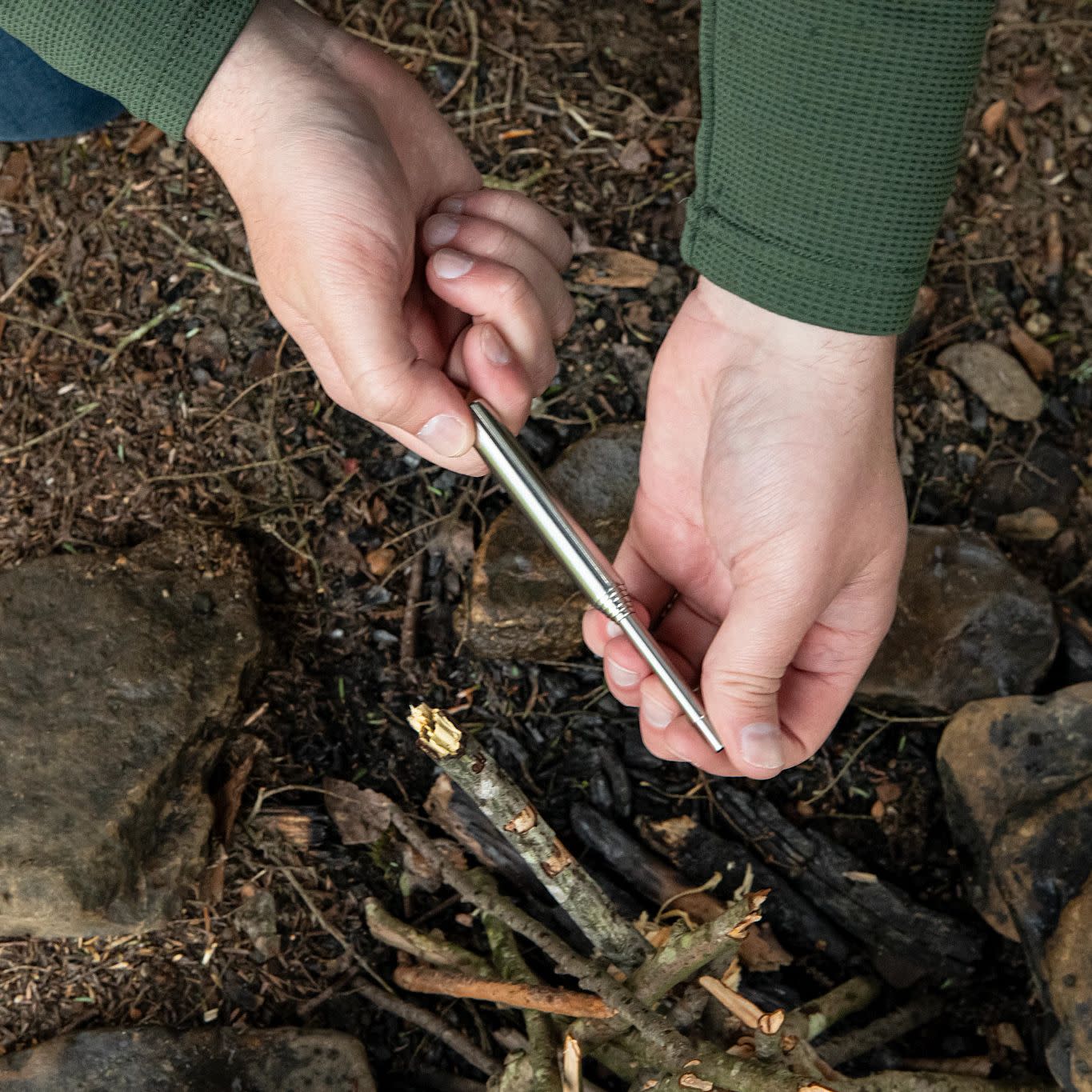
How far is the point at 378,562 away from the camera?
9.07 ft

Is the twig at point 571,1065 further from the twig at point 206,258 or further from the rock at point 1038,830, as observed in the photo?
the twig at point 206,258

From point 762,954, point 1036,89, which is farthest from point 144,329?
point 1036,89

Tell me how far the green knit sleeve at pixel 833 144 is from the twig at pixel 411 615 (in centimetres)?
120

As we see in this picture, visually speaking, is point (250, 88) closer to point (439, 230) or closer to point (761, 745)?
point (439, 230)

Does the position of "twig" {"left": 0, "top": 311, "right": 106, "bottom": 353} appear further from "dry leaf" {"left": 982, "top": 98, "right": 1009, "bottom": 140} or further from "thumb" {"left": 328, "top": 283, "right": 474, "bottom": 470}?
"dry leaf" {"left": 982, "top": 98, "right": 1009, "bottom": 140}

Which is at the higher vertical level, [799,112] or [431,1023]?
[799,112]

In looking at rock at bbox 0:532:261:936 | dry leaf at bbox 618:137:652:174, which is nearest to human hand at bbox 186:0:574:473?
rock at bbox 0:532:261:936

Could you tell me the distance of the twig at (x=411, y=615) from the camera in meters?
2.70

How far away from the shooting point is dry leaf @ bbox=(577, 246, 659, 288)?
2926 millimetres

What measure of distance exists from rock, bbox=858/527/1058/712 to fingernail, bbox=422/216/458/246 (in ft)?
4.69

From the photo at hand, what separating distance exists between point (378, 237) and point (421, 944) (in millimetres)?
1556

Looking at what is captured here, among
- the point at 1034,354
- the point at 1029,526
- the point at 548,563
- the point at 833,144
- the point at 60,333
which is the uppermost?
the point at 833,144

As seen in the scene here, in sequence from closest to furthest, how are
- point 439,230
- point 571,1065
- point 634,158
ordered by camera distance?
point 571,1065 → point 439,230 → point 634,158

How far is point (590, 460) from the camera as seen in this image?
275 cm
